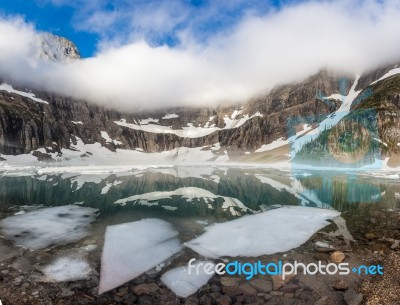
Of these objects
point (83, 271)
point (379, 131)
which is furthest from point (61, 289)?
point (379, 131)

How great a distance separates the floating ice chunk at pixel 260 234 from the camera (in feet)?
54.1

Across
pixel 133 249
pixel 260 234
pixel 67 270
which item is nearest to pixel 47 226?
pixel 133 249

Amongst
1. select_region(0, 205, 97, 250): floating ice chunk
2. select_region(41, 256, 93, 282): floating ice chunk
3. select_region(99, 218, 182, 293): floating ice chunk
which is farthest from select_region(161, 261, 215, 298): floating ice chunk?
select_region(0, 205, 97, 250): floating ice chunk

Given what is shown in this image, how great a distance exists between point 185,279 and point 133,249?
4669mm

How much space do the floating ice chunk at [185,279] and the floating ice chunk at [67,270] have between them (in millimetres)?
3471

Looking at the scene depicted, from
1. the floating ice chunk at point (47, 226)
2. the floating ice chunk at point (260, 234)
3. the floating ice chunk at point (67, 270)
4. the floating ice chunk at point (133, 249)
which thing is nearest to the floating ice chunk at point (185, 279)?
the floating ice chunk at point (133, 249)

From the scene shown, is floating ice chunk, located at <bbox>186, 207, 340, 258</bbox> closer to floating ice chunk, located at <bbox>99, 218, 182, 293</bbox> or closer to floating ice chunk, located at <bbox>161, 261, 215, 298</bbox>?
floating ice chunk, located at <bbox>99, 218, 182, 293</bbox>

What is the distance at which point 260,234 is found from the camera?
1938 cm

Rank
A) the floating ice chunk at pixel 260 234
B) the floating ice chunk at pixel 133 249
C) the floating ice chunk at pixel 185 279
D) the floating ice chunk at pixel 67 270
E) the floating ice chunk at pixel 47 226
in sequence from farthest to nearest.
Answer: the floating ice chunk at pixel 47 226, the floating ice chunk at pixel 260 234, the floating ice chunk at pixel 133 249, the floating ice chunk at pixel 67 270, the floating ice chunk at pixel 185 279

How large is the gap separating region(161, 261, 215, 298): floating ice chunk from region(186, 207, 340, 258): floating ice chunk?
2.01 m

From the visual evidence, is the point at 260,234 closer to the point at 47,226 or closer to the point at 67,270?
the point at 67,270

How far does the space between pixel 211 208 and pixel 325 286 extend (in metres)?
18.0

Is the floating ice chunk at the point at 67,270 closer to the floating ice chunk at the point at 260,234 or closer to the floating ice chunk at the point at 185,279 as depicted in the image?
the floating ice chunk at the point at 185,279

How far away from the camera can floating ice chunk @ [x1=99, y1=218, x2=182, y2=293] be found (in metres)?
13.3
